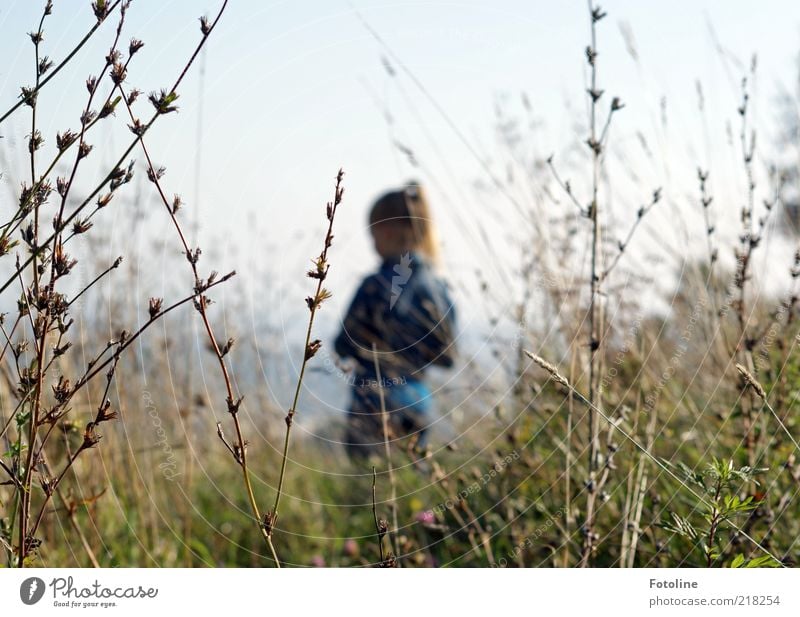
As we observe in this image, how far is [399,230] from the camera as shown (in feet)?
8.93

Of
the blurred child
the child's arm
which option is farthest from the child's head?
the child's arm

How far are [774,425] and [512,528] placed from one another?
23.1 inches

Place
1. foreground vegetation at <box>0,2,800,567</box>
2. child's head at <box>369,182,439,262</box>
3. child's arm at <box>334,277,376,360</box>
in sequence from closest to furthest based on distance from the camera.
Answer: foreground vegetation at <box>0,2,800,567</box> → child's head at <box>369,182,439,262</box> → child's arm at <box>334,277,376,360</box>

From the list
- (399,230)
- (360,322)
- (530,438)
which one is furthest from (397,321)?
(530,438)

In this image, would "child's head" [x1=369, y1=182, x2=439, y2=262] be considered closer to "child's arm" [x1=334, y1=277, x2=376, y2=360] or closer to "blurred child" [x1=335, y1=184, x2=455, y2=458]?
"blurred child" [x1=335, y1=184, x2=455, y2=458]

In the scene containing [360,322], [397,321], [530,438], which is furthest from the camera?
[360,322]

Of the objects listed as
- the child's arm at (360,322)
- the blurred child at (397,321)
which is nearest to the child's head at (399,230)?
the blurred child at (397,321)

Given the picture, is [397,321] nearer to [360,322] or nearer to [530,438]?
[360,322]

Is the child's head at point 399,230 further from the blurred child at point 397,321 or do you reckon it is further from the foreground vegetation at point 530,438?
the foreground vegetation at point 530,438

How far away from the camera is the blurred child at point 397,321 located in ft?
8.25

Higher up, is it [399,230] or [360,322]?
[399,230]

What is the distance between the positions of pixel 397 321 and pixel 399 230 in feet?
1.02

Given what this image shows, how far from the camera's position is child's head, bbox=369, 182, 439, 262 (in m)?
2.49
